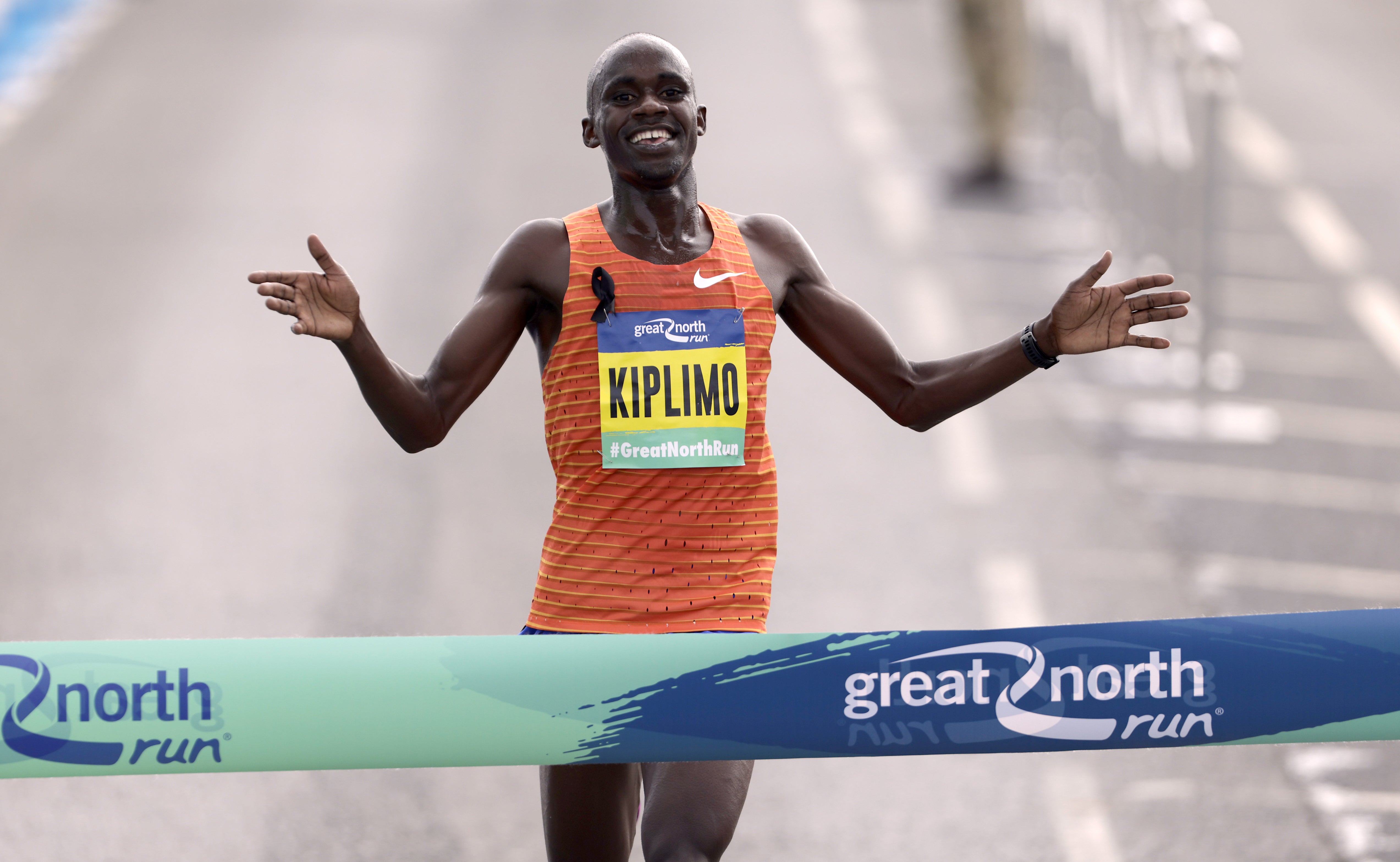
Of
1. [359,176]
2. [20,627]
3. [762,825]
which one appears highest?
[359,176]

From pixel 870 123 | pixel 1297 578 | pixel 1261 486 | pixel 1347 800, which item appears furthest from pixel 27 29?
pixel 1347 800

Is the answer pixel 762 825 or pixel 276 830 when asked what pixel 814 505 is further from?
pixel 276 830

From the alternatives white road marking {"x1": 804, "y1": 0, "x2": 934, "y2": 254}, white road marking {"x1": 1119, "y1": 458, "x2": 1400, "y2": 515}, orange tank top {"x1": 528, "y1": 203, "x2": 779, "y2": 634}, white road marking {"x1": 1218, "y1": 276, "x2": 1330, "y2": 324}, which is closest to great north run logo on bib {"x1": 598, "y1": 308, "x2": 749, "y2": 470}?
orange tank top {"x1": 528, "y1": 203, "x2": 779, "y2": 634}

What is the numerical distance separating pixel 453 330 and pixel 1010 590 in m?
4.75

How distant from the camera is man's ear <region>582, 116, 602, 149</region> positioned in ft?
13.7

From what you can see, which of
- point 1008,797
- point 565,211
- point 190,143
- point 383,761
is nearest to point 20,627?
point 1008,797

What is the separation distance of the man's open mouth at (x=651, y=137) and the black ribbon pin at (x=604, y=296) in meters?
0.28

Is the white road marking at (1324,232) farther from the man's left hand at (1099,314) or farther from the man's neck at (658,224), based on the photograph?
the man's neck at (658,224)

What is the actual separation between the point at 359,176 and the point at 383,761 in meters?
12.6

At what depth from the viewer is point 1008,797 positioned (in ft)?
22.0

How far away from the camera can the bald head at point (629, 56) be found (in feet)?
13.4

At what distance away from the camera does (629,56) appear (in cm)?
408

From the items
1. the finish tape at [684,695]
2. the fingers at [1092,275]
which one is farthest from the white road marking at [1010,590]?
the finish tape at [684,695]

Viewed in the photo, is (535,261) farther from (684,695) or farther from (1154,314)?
(1154,314)
